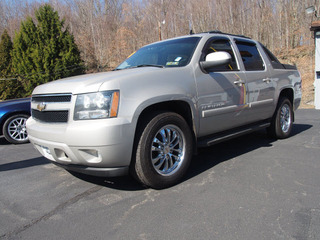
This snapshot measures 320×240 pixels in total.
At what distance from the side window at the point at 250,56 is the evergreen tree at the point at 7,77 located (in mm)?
16394

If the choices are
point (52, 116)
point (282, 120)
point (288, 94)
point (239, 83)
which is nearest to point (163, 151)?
point (52, 116)

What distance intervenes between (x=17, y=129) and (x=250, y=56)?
519cm

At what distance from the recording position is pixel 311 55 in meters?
17.7

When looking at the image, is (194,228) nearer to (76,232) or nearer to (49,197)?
(76,232)

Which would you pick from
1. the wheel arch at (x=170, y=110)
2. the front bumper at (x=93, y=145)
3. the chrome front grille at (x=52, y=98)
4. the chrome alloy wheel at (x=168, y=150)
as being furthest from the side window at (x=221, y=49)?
the chrome front grille at (x=52, y=98)

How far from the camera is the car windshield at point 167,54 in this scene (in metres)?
3.43

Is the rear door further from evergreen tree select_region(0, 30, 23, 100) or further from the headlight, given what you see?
evergreen tree select_region(0, 30, 23, 100)

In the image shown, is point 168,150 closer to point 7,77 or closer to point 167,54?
point 167,54

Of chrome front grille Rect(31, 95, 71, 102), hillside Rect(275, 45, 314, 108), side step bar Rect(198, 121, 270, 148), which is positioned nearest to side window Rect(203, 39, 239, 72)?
side step bar Rect(198, 121, 270, 148)

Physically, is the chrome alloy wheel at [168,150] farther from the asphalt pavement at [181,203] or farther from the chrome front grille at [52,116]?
the chrome front grille at [52,116]

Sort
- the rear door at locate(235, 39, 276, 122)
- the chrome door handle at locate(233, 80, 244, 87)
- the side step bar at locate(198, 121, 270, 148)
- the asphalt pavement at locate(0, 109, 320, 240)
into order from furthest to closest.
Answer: the rear door at locate(235, 39, 276, 122) → the chrome door handle at locate(233, 80, 244, 87) → the side step bar at locate(198, 121, 270, 148) → the asphalt pavement at locate(0, 109, 320, 240)

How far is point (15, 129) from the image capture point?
5965 mm

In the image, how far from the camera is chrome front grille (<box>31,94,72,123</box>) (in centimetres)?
271

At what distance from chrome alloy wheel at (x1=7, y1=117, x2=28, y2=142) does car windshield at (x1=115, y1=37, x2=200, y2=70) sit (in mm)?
3358
